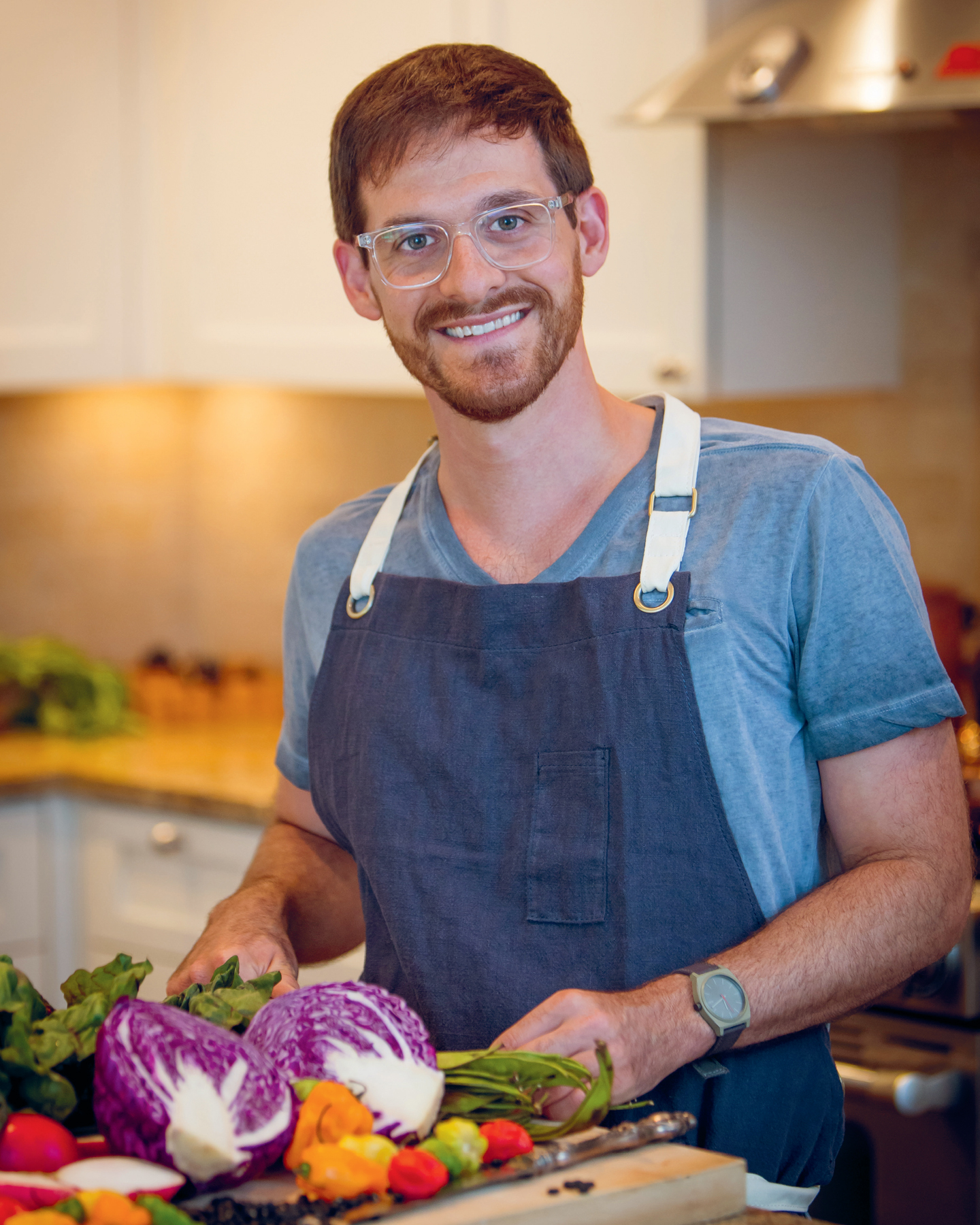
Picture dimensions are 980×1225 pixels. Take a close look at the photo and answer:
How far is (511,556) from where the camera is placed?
136 centimetres

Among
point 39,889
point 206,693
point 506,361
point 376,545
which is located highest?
point 506,361

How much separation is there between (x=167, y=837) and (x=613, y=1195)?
181 cm

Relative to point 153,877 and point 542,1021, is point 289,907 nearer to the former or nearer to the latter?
point 542,1021

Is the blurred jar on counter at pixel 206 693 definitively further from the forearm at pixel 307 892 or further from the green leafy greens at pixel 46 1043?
the green leafy greens at pixel 46 1043

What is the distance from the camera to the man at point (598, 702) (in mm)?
1168

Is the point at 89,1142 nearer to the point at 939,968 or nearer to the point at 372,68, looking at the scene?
the point at 939,968

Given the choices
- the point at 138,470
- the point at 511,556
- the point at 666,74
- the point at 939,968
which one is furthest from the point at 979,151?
the point at 138,470

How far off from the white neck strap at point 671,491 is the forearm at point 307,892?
46cm

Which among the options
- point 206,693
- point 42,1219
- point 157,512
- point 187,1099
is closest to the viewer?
point 42,1219

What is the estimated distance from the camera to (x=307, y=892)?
4.73ft

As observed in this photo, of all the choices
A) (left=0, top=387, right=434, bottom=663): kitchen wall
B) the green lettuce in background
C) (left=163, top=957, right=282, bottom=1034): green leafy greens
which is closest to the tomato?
(left=163, top=957, right=282, bottom=1034): green leafy greens

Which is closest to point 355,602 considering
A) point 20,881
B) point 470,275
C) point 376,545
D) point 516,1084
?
point 376,545

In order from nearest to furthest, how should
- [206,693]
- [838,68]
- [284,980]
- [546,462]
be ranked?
[284,980] → [546,462] → [838,68] → [206,693]

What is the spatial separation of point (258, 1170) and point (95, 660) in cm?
259
